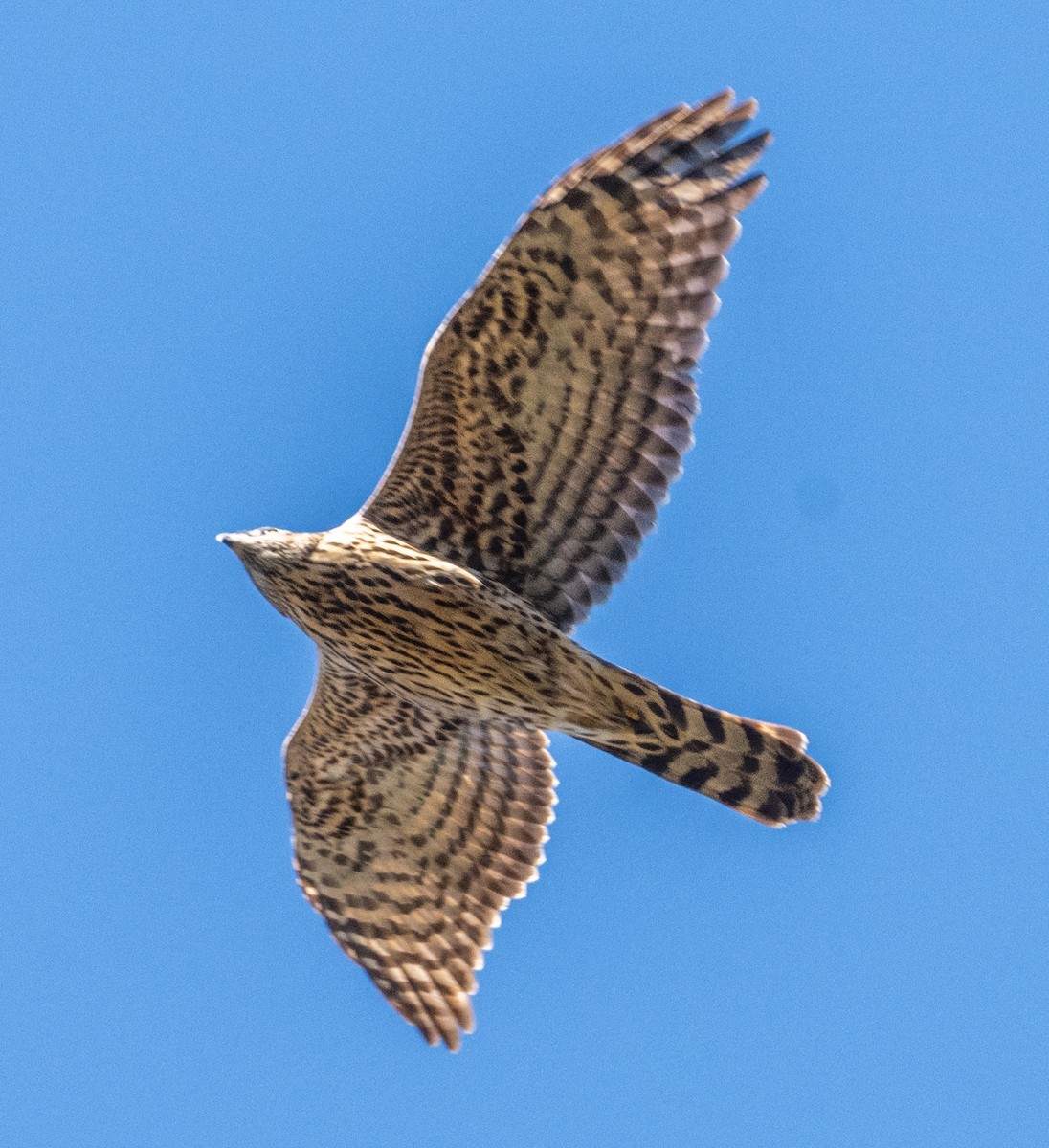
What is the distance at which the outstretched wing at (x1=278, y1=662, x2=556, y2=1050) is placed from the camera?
12.8m

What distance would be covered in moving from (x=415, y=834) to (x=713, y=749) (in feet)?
7.80

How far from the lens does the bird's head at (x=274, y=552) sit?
37.4ft

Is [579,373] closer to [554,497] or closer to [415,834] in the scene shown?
[554,497]

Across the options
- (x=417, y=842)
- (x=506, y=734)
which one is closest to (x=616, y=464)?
(x=506, y=734)

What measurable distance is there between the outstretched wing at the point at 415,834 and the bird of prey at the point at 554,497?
0.13 m

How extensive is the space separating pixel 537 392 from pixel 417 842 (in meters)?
3.29

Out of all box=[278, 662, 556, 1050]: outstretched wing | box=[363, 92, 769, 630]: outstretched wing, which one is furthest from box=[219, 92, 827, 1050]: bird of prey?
box=[278, 662, 556, 1050]: outstretched wing

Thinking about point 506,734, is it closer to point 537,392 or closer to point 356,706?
point 356,706

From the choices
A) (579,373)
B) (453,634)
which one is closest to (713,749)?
(453,634)

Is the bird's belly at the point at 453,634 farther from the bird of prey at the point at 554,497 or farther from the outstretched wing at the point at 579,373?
the outstretched wing at the point at 579,373

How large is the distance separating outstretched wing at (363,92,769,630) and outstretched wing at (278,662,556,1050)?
1.52 m

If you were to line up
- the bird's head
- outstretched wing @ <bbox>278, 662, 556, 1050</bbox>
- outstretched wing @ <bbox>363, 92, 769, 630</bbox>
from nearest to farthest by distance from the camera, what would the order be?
outstretched wing @ <bbox>363, 92, 769, 630</bbox> → the bird's head → outstretched wing @ <bbox>278, 662, 556, 1050</bbox>

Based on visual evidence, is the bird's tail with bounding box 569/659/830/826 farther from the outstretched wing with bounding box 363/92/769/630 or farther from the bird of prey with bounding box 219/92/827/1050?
the outstretched wing with bounding box 363/92/769/630

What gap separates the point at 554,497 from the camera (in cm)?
1160
